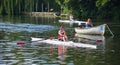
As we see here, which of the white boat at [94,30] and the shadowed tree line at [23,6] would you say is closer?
the white boat at [94,30]

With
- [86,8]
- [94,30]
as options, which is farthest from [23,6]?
[94,30]

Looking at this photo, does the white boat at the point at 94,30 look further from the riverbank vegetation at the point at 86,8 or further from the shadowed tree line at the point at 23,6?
the shadowed tree line at the point at 23,6

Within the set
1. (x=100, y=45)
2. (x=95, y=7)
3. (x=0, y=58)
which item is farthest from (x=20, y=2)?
(x=0, y=58)

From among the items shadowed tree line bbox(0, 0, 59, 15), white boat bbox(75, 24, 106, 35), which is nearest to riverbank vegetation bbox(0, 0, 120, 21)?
shadowed tree line bbox(0, 0, 59, 15)

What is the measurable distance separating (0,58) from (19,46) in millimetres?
7162

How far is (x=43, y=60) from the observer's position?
24891mm

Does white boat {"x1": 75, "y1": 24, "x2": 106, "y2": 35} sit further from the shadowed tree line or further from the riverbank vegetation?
the shadowed tree line

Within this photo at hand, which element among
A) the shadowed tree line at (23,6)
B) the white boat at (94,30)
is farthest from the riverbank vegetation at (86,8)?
the white boat at (94,30)

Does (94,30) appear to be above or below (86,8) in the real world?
below

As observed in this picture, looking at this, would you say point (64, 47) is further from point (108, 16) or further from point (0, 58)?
point (108, 16)

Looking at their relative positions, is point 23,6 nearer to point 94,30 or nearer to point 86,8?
point 86,8

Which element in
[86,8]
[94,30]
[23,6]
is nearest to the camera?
[94,30]

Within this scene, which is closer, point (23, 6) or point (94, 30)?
point (94, 30)

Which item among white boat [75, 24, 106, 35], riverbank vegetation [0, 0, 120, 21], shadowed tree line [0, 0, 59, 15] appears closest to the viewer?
white boat [75, 24, 106, 35]
